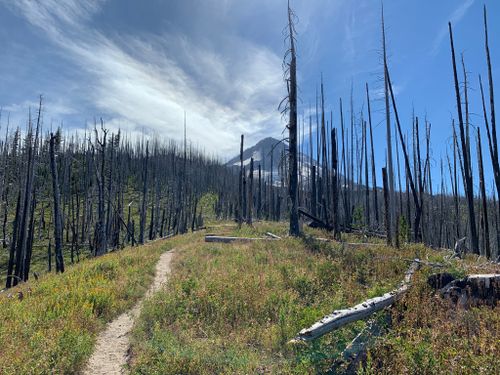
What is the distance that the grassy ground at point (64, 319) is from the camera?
5.29 metres

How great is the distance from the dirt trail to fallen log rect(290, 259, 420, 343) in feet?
10.6

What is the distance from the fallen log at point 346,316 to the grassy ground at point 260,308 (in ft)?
1.32

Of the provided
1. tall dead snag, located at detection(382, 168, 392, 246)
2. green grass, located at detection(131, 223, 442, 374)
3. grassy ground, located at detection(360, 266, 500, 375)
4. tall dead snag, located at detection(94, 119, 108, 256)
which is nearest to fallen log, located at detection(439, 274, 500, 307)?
grassy ground, located at detection(360, 266, 500, 375)

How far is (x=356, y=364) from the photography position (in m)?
5.03

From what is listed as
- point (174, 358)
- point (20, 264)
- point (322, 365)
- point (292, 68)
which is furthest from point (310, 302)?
point (20, 264)

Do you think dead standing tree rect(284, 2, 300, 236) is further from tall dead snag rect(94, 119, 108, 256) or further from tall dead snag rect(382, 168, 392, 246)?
tall dead snag rect(94, 119, 108, 256)

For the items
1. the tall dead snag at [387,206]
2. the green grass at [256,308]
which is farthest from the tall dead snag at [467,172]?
the green grass at [256,308]

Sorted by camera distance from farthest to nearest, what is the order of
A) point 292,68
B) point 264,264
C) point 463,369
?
1. point 292,68
2. point 264,264
3. point 463,369

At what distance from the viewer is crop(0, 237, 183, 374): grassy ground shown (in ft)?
17.4

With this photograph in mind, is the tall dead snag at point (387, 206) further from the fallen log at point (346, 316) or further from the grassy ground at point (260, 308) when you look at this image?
the fallen log at point (346, 316)

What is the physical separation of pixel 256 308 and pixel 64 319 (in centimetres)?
Result: 426

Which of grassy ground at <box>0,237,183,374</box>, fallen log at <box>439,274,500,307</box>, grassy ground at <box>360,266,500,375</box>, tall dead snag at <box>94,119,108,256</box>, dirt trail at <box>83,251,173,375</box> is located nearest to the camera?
grassy ground at <box>360,266,500,375</box>

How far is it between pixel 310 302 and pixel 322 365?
2892 mm

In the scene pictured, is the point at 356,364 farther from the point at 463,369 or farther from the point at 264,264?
the point at 264,264
